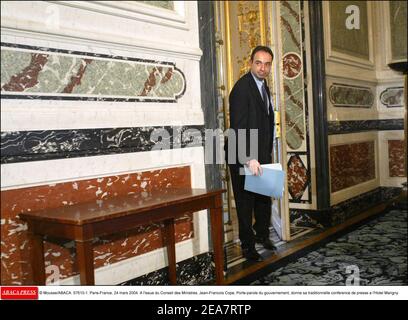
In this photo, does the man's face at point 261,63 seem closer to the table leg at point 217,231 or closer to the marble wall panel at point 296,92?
the table leg at point 217,231

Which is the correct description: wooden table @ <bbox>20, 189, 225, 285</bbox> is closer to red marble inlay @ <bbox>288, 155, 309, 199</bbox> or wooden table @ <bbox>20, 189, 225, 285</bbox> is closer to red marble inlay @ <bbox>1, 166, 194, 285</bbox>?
red marble inlay @ <bbox>1, 166, 194, 285</bbox>

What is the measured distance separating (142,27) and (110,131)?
50cm

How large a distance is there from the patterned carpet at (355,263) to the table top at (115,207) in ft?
2.43

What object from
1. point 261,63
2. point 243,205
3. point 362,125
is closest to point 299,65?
point 362,125

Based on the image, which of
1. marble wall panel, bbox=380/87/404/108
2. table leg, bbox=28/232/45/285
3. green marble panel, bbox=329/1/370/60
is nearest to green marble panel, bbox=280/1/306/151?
green marble panel, bbox=329/1/370/60

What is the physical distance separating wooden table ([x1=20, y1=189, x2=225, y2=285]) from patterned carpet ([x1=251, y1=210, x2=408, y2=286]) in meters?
0.68

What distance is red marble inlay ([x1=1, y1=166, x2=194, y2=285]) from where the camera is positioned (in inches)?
60.9

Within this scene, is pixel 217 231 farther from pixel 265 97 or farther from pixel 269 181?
pixel 265 97

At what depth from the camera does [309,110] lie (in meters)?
3.56

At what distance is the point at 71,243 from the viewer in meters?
1.74

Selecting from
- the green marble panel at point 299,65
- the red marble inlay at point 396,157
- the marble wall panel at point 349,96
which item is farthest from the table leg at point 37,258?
the red marble inlay at point 396,157

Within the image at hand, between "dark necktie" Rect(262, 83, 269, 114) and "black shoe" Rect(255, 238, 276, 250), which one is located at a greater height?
"dark necktie" Rect(262, 83, 269, 114)

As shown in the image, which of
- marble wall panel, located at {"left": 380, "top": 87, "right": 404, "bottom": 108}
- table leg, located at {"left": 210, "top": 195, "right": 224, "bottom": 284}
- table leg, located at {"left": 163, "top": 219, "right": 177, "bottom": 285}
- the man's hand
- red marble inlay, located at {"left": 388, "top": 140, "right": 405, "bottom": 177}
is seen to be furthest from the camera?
red marble inlay, located at {"left": 388, "top": 140, "right": 405, "bottom": 177}

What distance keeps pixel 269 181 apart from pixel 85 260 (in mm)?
1045
